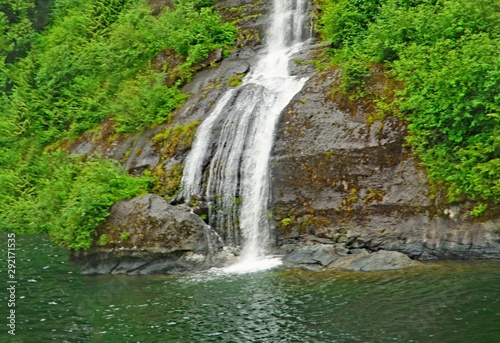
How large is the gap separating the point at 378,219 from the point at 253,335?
6.10m

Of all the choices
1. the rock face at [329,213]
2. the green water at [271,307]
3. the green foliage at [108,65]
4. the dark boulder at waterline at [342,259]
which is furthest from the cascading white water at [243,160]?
the green foliage at [108,65]

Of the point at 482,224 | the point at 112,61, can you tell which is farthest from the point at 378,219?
the point at 112,61

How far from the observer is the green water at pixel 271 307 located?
35.5 ft

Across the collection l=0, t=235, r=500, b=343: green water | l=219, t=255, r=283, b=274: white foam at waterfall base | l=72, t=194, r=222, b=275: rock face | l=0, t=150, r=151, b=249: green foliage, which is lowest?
l=0, t=235, r=500, b=343: green water

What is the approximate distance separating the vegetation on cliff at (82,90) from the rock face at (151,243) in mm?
594

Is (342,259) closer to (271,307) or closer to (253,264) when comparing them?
(253,264)

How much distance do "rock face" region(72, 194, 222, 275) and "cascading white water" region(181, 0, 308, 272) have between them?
0.83 meters

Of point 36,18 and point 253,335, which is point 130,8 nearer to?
point 36,18

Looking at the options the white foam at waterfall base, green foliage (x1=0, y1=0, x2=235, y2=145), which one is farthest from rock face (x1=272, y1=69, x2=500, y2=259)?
green foliage (x1=0, y1=0, x2=235, y2=145)

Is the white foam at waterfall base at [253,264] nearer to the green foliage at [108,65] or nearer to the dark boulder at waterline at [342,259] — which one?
the dark boulder at waterline at [342,259]

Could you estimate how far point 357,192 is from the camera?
54.1ft

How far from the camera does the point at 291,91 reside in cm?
1964

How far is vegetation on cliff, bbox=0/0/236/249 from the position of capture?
1927cm

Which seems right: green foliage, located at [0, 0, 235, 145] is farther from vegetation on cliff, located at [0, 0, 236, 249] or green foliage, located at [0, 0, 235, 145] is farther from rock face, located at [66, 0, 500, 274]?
rock face, located at [66, 0, 500, 274]
